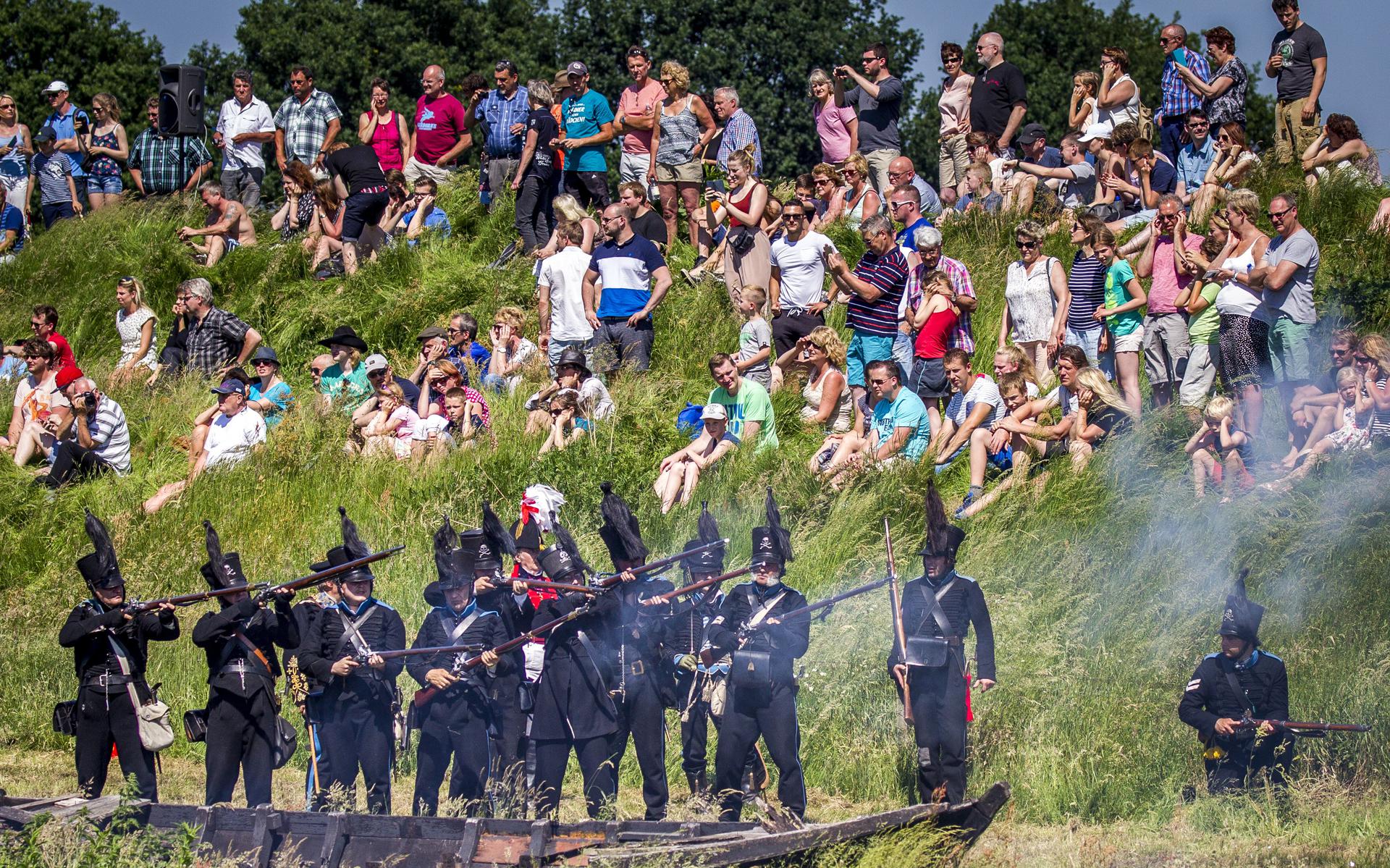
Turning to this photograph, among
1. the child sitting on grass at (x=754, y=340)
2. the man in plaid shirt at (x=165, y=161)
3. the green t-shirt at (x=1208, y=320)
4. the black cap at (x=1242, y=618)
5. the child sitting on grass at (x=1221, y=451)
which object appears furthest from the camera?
the man in plaid shirt at (x=165, y=161)

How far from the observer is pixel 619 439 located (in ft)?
46.6

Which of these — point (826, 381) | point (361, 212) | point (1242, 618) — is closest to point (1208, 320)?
point (826, 381)

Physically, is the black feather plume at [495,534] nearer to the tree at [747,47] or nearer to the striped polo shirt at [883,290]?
the striped polo shirt at [883,290]

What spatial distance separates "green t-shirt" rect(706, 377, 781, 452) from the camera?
13.4m

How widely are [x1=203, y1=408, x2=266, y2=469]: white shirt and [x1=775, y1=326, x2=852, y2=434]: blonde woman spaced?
190 inches

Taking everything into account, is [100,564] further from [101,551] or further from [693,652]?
[693,652]

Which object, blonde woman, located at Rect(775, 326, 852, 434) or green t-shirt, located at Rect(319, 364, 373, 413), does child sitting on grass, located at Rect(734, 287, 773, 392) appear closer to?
blonde woman, located at Rect(775, 326, 852, 434)

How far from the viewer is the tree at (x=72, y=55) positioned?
3775 cm

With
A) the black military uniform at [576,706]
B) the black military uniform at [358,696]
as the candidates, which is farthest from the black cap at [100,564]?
the black military uniform at [576,706]

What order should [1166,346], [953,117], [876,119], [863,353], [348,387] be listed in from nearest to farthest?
[1166,346] < [863,353] < [348,387] < [876,119] < [953,117]

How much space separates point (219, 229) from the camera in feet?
63.2

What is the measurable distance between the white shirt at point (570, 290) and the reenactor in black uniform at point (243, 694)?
17.5ft

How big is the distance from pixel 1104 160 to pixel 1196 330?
387cm

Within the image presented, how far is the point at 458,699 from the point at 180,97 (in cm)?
1105
